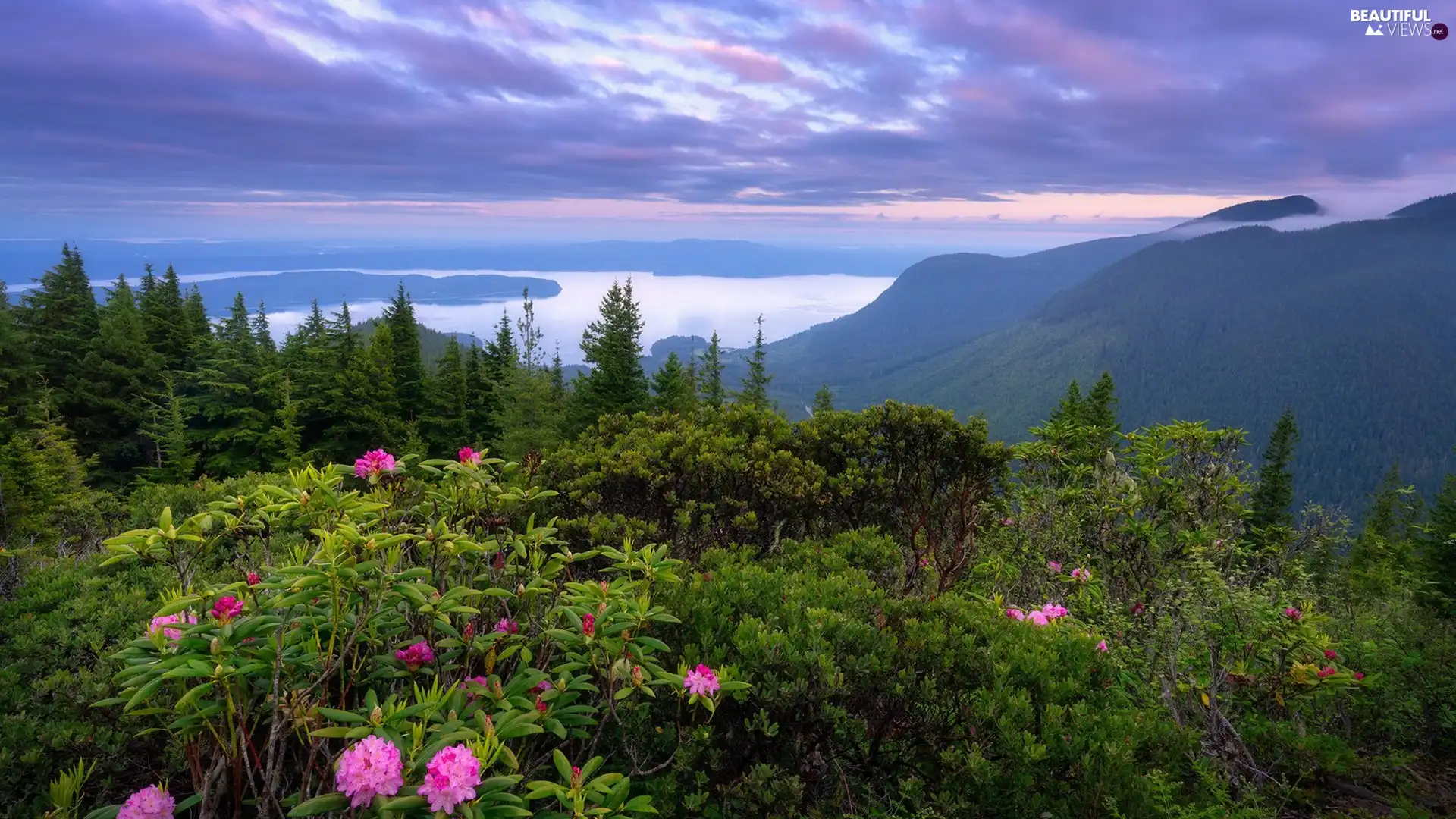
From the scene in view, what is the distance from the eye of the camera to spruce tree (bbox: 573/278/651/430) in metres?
21.8

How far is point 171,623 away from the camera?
202 centimetres

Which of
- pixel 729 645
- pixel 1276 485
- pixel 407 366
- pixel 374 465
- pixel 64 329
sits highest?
pixel 374 465

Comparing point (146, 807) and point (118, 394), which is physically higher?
point (146, 807)

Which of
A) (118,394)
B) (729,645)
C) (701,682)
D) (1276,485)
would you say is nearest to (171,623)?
(701,682)

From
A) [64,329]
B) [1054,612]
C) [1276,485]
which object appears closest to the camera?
[1054,612]

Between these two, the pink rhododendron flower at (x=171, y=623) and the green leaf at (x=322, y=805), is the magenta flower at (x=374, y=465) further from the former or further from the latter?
the green leaf at (x=322, y=805)

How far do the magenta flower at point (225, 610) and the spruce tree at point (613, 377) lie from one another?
17.6 m

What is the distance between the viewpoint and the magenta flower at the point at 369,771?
63.9 inches

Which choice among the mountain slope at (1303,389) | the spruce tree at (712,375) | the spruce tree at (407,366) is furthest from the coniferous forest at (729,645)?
the mountain slope at (1303,389)

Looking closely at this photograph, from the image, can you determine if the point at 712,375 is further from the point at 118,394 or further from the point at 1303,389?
the point at 1303,389

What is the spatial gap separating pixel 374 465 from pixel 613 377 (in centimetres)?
1939

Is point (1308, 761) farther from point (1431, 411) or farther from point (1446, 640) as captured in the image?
point (1431, 411)

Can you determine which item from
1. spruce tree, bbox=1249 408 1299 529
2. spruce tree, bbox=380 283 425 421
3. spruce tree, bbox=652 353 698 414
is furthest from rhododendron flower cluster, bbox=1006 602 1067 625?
spruce tree, bbox=1249 408 1299 529

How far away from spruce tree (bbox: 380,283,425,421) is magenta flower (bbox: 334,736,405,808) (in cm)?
3026
